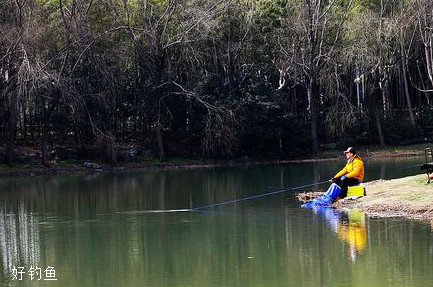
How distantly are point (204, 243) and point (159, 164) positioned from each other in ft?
90.9

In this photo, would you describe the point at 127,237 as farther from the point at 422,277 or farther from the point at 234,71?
the point at 234,71

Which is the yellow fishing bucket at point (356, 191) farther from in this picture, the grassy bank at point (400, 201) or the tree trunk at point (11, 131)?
the tree trunk at point (11, 131)

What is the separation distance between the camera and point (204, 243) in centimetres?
1570

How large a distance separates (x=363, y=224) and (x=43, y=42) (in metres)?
25.3

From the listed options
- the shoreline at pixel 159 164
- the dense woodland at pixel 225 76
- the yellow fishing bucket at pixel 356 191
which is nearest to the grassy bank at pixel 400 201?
the yellow fishing bucket at pixel 356 191

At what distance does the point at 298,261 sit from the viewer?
1341cm

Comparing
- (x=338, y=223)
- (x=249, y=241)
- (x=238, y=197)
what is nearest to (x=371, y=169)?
(x=238, y=197)

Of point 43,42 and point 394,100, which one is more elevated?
point 43,42

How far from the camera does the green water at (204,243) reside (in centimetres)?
1234

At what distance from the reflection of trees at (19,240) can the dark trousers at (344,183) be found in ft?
25.1

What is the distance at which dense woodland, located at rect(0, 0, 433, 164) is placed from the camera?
42000 mm

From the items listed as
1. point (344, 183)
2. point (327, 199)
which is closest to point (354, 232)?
point (327, 199)

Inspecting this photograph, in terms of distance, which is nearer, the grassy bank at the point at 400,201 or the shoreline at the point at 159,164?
the grassy bank at the point at 400,201

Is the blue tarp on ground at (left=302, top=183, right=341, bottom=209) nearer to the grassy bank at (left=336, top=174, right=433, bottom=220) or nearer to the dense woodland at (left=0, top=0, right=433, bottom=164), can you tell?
the grassy bank at (left=336, top=174, right=433, bottom=220)
